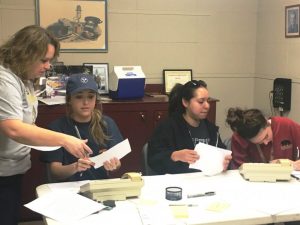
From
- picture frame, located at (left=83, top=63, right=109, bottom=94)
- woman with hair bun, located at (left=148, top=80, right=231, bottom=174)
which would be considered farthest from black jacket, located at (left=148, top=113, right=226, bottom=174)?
picture frame, located at (left=83, top=63, right=109, bottom=94)

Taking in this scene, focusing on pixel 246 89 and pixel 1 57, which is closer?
pixel 1 57

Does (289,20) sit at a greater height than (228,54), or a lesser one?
greater

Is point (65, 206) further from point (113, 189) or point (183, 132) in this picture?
point (183, 132)

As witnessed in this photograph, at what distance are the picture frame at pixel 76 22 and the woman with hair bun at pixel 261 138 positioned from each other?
5.97 ft

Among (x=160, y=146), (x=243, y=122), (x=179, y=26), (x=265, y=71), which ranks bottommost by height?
(x=160, y=146)

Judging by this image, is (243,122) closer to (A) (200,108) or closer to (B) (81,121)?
(A) (200,108)

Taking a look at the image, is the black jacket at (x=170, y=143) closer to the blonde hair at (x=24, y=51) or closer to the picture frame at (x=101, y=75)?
the blonde hair at (x=24, y=51)

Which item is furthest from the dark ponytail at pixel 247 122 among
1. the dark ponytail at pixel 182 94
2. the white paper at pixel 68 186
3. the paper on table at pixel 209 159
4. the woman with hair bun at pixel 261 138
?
the white paper at pixel 68 186

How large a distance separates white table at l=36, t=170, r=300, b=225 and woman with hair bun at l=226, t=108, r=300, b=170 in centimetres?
26

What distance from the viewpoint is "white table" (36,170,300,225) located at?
174 centimetres

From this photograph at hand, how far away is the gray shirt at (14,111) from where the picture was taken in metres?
1.88

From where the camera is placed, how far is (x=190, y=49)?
421cm

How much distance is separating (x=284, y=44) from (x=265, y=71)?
0.43m

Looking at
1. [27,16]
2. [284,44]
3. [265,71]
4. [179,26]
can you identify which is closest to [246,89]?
[265,71]
